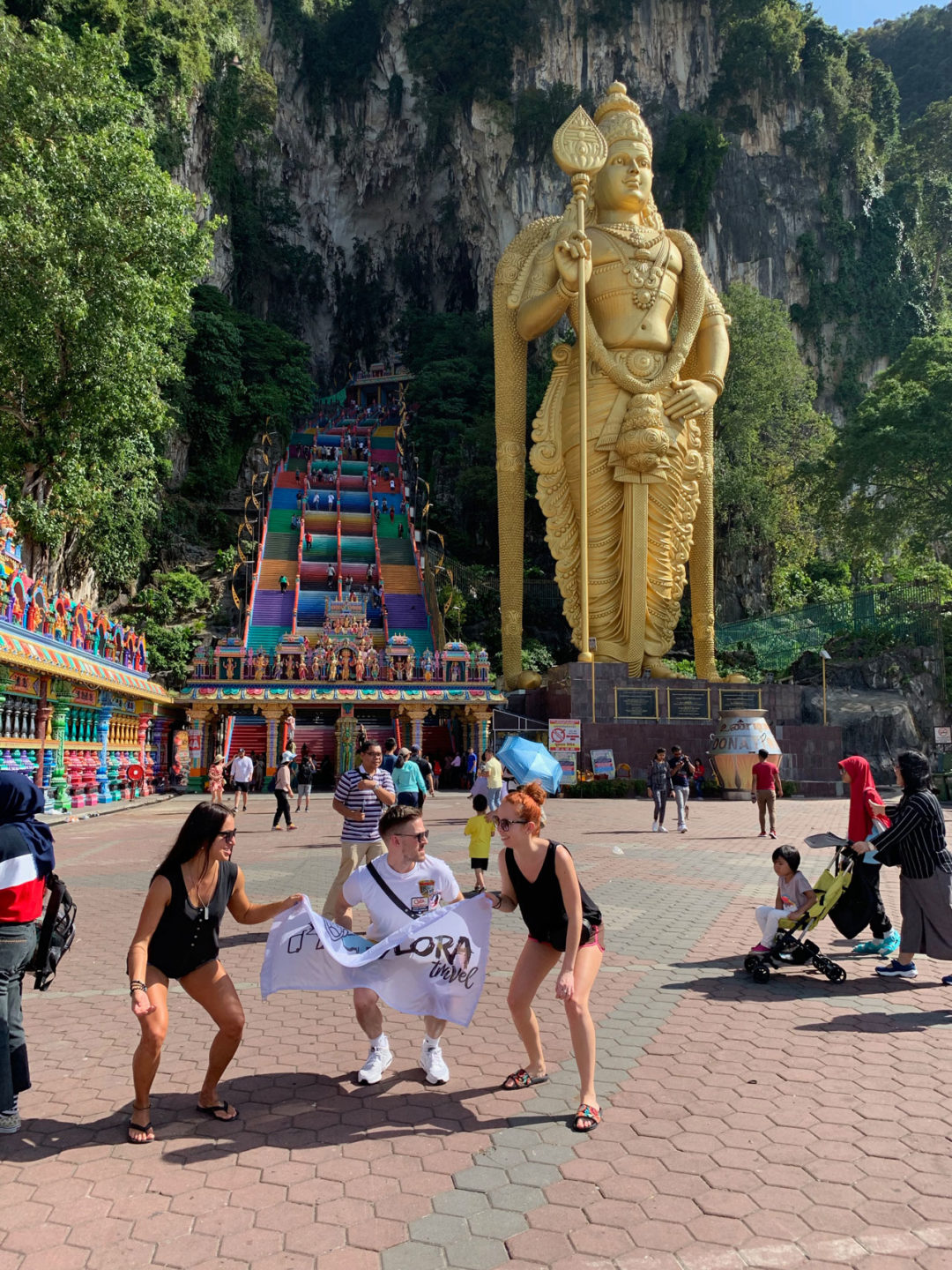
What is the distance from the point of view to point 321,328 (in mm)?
61625

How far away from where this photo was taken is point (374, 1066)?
3.83 meters

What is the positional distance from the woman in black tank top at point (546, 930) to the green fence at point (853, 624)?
80.1ft

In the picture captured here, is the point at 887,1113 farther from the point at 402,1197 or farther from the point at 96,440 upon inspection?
the point at 96,440

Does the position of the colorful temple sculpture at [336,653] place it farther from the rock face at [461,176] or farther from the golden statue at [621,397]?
the rock face at [461,176]

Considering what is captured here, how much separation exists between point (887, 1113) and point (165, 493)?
34.3 m

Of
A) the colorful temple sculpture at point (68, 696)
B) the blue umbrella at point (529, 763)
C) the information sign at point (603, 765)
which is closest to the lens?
the blue umbrella at point (529, 763)

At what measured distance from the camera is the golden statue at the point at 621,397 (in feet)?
70.1

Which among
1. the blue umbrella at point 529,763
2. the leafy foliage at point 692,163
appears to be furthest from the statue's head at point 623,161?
the leafy foliage at point 692,163

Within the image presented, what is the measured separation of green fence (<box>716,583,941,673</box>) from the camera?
25422 mm

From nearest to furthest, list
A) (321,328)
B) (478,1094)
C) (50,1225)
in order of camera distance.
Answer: (50,1225), (478,1094), (321,328)

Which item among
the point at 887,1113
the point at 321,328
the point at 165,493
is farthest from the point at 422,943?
the point at 321,328

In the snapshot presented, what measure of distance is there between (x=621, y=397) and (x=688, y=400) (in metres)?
1.56

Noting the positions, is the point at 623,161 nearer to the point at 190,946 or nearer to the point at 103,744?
the point at 103,744

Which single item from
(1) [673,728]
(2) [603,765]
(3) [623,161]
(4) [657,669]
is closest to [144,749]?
(2) [603,765]
